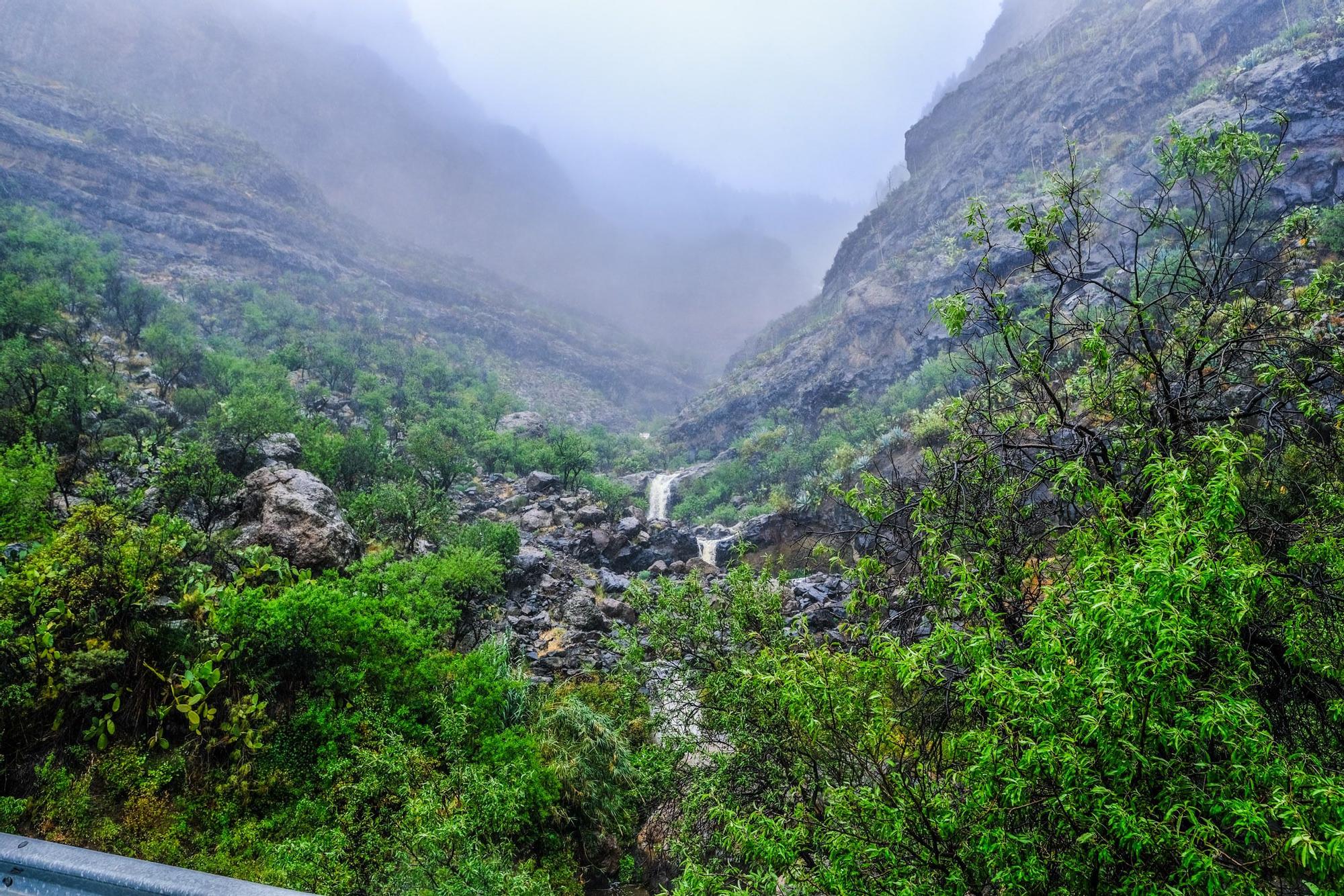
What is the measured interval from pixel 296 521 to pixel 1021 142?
11141 cm

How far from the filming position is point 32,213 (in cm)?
5719

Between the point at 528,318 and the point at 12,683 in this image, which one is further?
the point at 528,318

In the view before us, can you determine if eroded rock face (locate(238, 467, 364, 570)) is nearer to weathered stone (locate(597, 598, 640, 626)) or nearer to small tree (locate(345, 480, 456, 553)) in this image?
small tree (locate(345, 480, 456, 553))

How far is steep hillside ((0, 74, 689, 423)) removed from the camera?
8319 cm

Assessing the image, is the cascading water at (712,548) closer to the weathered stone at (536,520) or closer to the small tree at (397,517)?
the weathered stone at (536,520)

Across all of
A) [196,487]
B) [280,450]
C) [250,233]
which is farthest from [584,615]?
[250,233]

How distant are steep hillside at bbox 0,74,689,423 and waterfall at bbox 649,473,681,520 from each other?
43358 mm

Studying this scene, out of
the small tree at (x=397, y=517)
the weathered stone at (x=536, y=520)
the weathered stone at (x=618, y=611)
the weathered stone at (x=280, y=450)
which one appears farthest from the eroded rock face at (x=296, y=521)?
the weathered stone at (x=536, y=520)

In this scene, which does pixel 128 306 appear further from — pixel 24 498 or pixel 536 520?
pixel 24 498

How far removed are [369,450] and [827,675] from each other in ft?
119

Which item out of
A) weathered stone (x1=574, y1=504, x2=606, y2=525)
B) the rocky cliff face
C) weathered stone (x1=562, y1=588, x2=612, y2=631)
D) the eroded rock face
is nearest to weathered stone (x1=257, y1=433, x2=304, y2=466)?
the eroded rock face

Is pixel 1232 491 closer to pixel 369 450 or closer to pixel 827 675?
pixel 827 675

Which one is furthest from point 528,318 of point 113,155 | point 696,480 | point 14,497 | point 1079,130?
point 14,497

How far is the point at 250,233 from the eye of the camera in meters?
101
